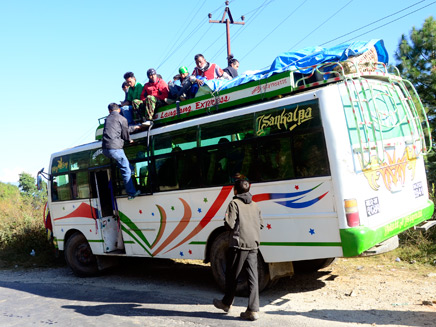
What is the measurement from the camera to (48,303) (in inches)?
280

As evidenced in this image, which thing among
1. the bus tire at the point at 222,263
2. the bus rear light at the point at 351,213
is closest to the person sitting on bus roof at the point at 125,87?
the bus tire at the point at 222,263

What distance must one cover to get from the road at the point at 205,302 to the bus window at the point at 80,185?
6.05ft

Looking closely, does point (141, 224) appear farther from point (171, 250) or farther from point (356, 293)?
point (356, 293)

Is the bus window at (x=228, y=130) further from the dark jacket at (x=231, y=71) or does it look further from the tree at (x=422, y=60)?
the tree at (x=422, y=60)

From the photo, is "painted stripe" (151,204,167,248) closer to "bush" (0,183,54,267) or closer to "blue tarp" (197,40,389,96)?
"blue tarp" (197,40,389,96)

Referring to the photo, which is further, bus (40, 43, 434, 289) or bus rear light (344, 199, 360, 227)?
bus (40, 43, 434, 289)

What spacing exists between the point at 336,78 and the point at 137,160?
4.01 metres

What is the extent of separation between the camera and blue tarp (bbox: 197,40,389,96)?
20.1ft

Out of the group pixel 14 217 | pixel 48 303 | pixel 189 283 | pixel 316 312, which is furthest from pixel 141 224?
pixel 14 217

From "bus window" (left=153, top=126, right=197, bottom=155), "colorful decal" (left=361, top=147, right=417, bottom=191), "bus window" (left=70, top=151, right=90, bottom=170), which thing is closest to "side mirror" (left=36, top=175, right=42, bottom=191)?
"bus window" (left=70, top=151, right=90, bottom=170)

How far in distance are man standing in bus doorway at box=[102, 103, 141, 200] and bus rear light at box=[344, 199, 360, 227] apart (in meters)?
4.05

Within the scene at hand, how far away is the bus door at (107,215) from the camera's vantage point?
28.4ft

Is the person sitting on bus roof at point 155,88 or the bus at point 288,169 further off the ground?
the person sitting on bus roof at point 155,88

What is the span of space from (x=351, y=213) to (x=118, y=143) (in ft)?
14.7
